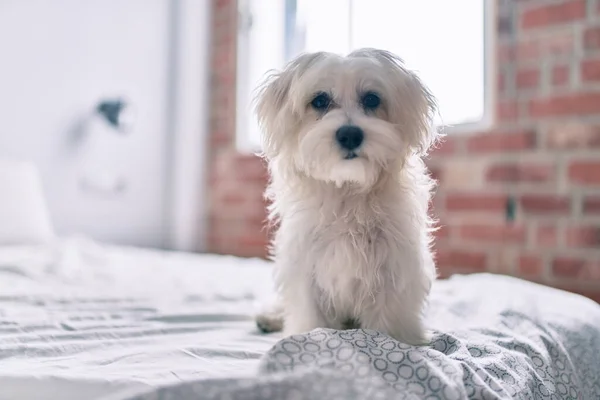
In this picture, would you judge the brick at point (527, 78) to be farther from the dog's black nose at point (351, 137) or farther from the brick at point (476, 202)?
the dog's black nose at point (351, 137)

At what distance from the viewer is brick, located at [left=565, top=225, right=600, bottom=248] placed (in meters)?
2.03

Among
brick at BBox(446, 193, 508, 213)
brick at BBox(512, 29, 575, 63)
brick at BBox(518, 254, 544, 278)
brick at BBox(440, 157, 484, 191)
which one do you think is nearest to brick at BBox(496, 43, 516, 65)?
brick at BBox(512, 29, 575, 63)

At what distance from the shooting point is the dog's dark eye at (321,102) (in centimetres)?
122

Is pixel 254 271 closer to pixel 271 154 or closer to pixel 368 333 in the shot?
pixel 271 154

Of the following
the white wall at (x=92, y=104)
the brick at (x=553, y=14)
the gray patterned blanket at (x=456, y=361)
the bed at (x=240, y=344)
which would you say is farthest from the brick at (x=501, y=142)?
the white wall at (x=92, y=104)

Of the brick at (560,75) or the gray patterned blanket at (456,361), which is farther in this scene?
the brick at (560,75)

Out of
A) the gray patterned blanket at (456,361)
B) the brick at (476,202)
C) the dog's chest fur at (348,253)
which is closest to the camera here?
the gray patterned blanket at (456,361)

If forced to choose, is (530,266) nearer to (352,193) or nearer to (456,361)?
(352,193)

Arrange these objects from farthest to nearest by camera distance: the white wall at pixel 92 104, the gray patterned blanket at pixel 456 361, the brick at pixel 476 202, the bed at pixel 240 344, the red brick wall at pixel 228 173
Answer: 1. the red brick wall at pixel 228 173
2. the white wall at pixel 92 104
3. the brick at pixel 476 202
4. the bed at pixel 240 344
5. the gray patterned blanket at pixel 456 361

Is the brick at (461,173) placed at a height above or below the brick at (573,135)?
below

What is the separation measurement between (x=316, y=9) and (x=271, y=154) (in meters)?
1.92

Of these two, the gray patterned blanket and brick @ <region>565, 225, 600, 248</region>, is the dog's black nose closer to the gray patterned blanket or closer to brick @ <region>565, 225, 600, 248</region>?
the gray patterned blanket

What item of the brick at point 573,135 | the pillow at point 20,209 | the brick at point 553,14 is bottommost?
the pillow at point 20,209

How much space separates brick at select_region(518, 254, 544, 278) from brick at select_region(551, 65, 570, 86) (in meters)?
0.65
